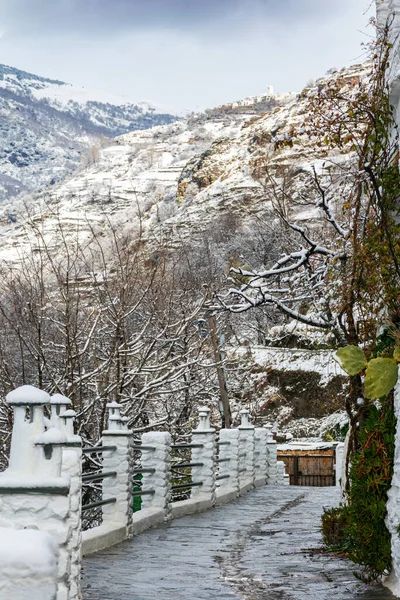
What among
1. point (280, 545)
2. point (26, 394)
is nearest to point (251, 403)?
point (280, 545)

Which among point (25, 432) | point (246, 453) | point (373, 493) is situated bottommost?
point (246, 453)

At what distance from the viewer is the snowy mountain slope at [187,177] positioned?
57594 mm

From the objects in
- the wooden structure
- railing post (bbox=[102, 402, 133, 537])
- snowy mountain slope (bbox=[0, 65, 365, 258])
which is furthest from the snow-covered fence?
the wooden structure

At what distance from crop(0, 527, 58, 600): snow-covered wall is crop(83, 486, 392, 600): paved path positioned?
4.98 metres

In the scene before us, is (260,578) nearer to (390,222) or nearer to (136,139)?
(390,222)

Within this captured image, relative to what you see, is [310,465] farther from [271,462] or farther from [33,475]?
[33,475]

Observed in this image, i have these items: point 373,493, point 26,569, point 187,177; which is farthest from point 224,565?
point 187,177

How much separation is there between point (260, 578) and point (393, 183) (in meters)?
4.52

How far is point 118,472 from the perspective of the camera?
38.5 feet

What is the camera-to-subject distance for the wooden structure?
30859mm

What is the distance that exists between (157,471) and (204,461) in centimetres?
270

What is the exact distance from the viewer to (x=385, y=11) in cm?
1173

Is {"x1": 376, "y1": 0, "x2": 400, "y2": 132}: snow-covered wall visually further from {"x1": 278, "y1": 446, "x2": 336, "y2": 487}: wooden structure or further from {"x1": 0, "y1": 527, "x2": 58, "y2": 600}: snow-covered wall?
{"x1": 278, "y1": 446, "x2": 336, "y2": 487}: wooden structure

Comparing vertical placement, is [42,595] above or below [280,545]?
above
